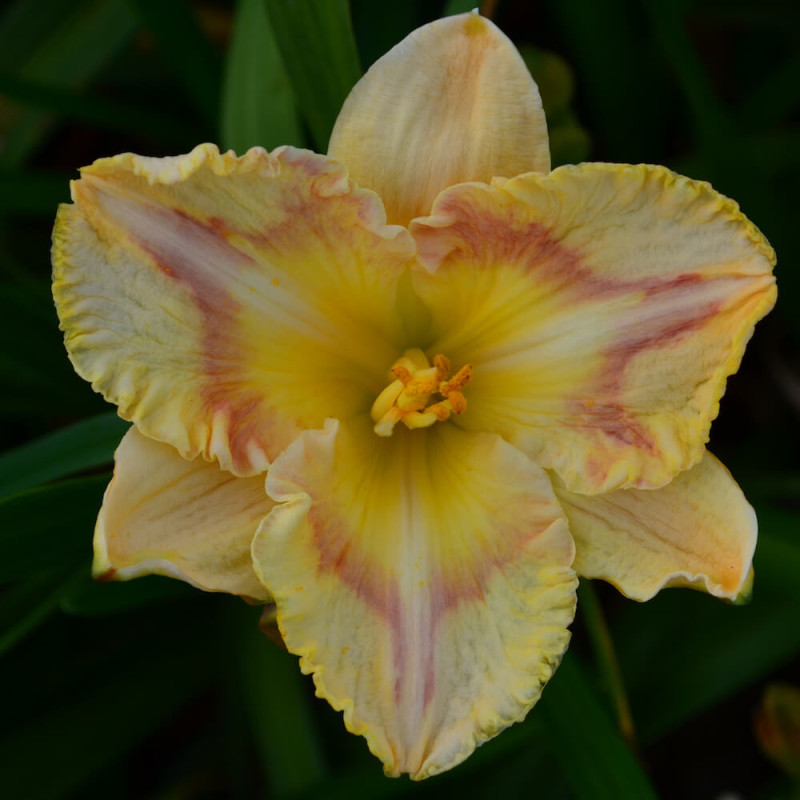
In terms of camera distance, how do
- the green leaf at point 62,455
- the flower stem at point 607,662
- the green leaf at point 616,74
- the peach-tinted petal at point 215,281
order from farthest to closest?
1. the green leaf at point 616,74
2. the flower stem at point 607,662
3. the green leaf at point 62,455
4. the peach-tinted petal at point 215,281

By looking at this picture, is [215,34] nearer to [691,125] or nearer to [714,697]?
[691,125]

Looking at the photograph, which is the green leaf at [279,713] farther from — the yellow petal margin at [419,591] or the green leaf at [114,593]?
the yellow petal margin at [419,591]

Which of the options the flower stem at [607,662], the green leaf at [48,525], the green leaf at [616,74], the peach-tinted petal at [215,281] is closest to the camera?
the peach-tinted petal at [215,281]

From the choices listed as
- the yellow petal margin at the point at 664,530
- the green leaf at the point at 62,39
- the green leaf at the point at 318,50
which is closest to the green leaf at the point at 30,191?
the green leaf at the point at 62,39

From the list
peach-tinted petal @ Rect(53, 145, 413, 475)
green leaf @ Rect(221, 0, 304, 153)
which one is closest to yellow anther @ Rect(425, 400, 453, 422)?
peach-tinted petal @ Rect(53, 145, 413, 475)

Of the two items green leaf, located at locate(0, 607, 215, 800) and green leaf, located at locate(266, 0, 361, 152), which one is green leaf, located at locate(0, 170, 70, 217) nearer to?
green leaf, located at locate(266, 0, 361, 152)

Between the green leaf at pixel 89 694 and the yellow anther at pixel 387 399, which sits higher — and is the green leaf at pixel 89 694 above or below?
below
